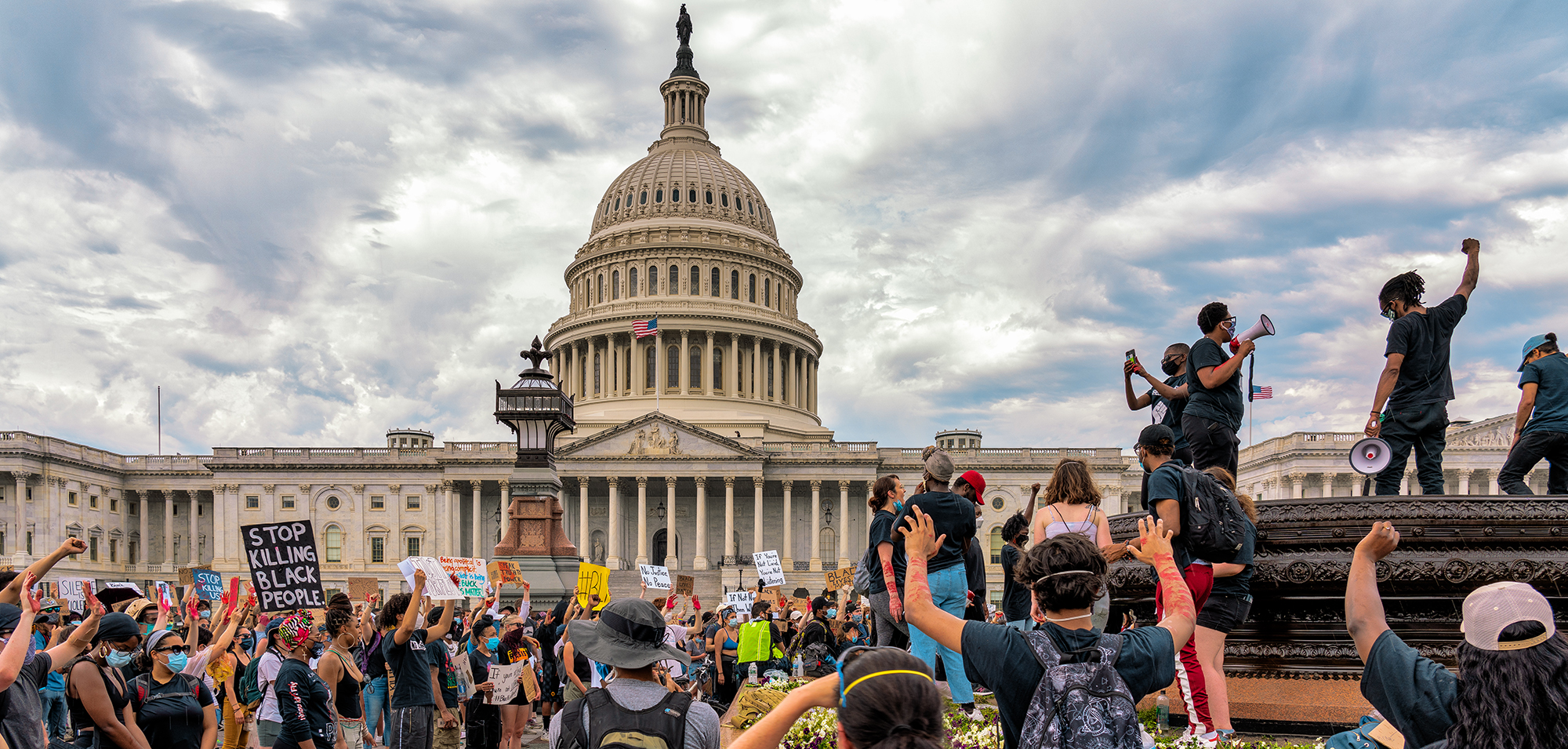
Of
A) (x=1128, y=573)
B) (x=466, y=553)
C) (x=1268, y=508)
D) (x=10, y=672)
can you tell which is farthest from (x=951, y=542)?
(x=466, y=553)

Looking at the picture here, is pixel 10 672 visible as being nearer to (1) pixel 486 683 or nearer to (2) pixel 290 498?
(1) pixel 486 683

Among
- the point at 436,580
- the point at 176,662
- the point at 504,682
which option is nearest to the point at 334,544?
the point at 436,580

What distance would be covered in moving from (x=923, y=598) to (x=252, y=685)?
7511 mm

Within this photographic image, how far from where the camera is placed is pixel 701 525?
233 feet

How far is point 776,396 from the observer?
86.2 m

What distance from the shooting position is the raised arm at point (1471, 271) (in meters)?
8.99

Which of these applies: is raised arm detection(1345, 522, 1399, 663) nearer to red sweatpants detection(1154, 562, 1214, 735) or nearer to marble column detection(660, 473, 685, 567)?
red sweatpants detection(1154, 562, 1214, 735)

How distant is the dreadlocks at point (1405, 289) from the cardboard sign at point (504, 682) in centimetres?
916

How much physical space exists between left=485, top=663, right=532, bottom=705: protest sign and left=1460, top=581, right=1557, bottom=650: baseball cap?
9.95 metres

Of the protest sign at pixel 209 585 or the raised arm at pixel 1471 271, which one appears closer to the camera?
the raised arm at pixel 1471 271

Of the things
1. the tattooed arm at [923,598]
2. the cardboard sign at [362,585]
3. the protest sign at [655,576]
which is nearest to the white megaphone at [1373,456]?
the tattooed arm at [923,598]

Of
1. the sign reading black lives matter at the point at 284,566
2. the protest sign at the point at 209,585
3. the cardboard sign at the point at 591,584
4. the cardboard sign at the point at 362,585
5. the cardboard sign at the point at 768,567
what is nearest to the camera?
the sign reading black lives matter at the point at 284,566

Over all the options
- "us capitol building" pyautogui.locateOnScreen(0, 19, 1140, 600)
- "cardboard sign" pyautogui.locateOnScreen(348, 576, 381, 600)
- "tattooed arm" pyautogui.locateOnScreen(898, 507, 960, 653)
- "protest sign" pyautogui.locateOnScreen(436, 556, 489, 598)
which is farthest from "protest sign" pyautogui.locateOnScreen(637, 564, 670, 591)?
"us capitol building" pyautogui.locateOnScreen(0, 19, 1140, 600)

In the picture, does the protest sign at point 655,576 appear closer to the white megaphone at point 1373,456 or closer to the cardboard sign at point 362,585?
the cardboard sign at point 362,585
